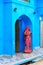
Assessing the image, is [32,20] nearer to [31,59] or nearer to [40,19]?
[40,19]

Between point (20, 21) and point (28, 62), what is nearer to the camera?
point (28, 62)

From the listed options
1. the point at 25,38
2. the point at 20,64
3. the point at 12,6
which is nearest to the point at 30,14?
the point at 25,38

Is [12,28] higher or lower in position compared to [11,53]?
higher

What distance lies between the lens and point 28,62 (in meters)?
10.1

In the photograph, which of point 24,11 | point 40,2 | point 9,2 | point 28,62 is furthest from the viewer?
point 40,2

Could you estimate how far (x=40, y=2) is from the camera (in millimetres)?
15234

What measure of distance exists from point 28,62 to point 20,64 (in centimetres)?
94

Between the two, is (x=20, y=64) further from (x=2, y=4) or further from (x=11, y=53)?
(x=2, y=4)

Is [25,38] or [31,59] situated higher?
[25,38]

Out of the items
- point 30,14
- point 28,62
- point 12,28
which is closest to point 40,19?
point 30,14

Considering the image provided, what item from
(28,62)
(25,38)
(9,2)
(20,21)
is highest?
(9,2)

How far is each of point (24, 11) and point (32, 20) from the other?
4.86 feet

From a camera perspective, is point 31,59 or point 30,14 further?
point 30,14

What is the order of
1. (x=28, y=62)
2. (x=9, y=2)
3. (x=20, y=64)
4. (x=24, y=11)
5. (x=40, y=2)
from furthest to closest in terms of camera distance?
(x=40, y=2), (x=24, y=11), (x=9, y=2), (x=28, y=62), (x=20, y=64)
